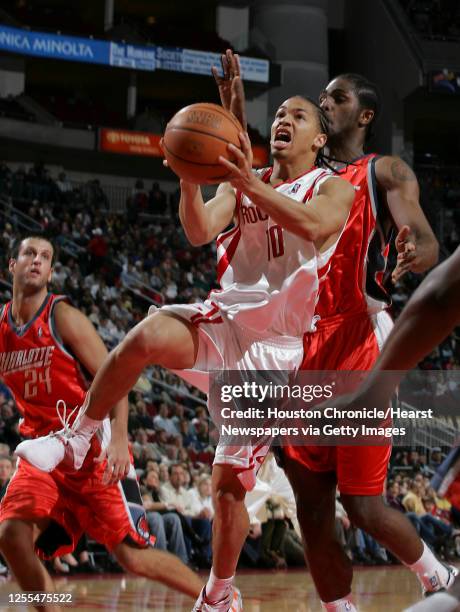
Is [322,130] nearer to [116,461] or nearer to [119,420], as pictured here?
[119,420]

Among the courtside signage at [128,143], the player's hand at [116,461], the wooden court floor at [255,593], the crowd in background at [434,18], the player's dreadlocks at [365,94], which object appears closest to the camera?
the player's hand at [116,461]

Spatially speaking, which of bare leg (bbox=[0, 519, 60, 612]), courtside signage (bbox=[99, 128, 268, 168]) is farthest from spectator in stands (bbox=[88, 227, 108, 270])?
bare leg (bbox=[0, 519, 60, 612])

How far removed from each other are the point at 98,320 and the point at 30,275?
870 cm

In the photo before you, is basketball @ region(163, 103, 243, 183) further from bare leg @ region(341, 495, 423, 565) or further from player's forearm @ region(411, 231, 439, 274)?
bare leg @ region(341, 495, 423, 565)

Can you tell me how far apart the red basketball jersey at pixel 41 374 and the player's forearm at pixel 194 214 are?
3.38 ft

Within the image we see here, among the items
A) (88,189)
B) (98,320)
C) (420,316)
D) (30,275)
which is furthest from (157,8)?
(420,316)

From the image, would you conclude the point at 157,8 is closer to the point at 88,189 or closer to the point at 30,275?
the point at 88,189

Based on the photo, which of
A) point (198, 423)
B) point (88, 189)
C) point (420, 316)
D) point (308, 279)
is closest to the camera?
point (420, 316)

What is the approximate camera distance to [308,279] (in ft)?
12.9

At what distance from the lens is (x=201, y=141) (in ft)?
11.6

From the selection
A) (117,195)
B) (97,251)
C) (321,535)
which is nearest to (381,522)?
(321,535)

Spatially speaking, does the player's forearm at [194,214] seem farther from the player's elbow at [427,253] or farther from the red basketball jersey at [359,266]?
the player's elbow at [427,253]

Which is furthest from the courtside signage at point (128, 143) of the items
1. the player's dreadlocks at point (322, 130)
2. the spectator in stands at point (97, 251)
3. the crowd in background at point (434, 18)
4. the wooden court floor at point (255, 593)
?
the player's dreadlocks at point (322, 130)

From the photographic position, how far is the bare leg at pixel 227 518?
3.92 meters
